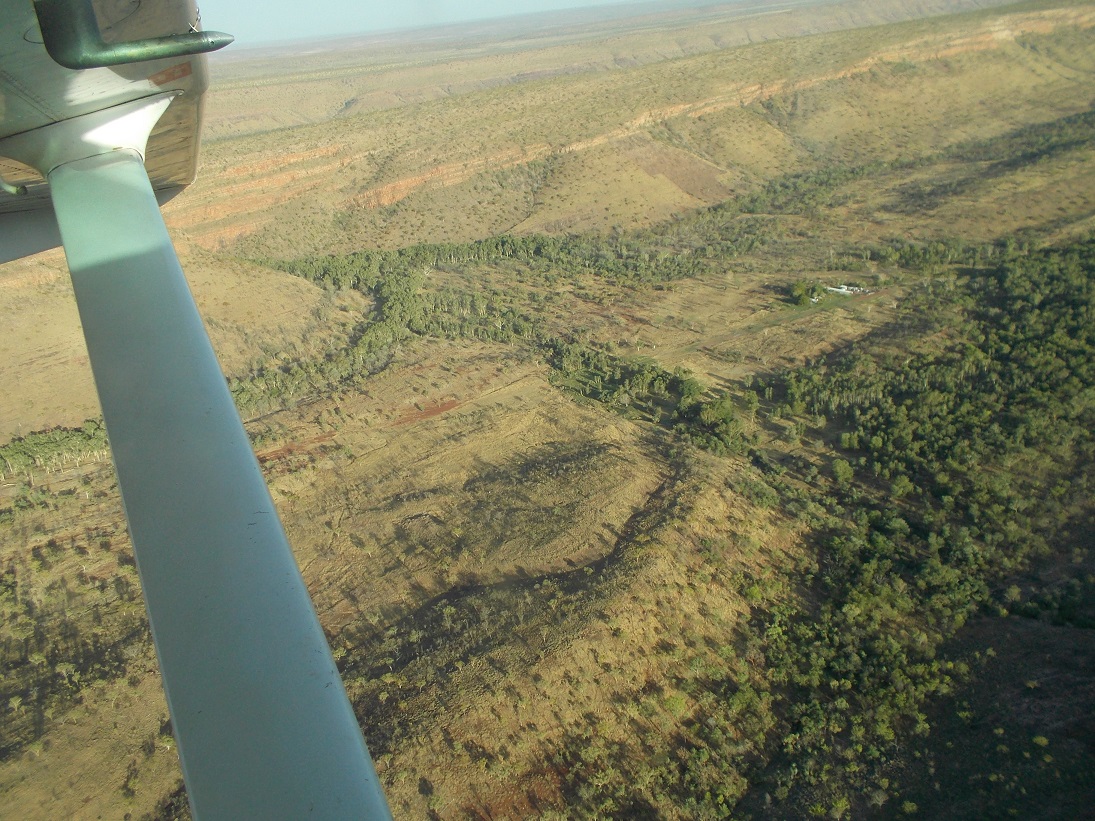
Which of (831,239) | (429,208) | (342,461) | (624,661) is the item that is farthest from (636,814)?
(429,208)

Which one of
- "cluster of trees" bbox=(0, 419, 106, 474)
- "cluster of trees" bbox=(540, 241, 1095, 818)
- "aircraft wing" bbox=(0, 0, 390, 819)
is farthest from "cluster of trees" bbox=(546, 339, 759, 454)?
"aircraft wing" bbox=(0, 0, 390, 819)

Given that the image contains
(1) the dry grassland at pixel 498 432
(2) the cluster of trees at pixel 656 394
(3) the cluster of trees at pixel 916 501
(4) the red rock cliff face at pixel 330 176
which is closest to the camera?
(1) the dry grassland at pixel 498 432

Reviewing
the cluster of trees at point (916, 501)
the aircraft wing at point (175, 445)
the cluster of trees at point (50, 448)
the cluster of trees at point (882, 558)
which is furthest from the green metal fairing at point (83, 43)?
the cluster of trees at point (50, 448)

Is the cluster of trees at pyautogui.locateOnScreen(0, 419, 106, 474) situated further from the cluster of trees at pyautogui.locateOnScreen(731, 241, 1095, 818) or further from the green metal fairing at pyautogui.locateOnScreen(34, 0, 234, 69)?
the green metal fairing at pyautogui.locateOnScreen(34, 0, 234, 69)

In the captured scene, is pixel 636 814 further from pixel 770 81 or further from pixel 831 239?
pixel 770 81

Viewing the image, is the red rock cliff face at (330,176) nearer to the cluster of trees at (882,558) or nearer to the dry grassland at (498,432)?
the dry grassland at (498,432)

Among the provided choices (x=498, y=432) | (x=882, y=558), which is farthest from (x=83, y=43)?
(x=498, y=432)

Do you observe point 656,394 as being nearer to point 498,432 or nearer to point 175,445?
point 498,432

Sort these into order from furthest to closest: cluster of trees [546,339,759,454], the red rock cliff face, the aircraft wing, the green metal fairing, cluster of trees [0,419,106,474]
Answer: the red rock cliff face, cluster of trees [546,339,759,454], cluster of trees [0,419,106,474], the green metal fairing, the aircraft wing
